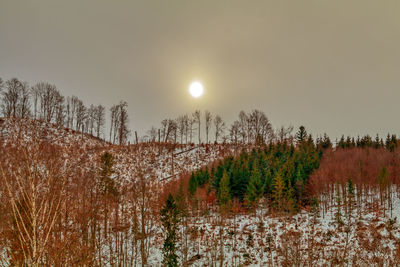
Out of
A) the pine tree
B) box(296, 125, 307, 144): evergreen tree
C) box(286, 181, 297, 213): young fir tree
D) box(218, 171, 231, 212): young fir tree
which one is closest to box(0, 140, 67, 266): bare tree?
box(218, 171, 231, 212): young fir tree

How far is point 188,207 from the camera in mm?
31594

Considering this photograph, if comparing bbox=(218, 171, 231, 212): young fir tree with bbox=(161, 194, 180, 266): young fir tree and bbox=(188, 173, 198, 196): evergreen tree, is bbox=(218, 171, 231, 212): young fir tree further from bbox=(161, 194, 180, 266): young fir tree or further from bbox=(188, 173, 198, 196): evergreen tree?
bbox=(161, 194, 180, 266): young fir tree

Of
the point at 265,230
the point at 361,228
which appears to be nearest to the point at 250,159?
the point at 265,230

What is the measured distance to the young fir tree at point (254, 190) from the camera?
29891 millimetres

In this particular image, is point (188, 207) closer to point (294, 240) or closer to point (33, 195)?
point (294, 240)

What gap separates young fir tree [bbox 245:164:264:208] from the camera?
98.1 ft

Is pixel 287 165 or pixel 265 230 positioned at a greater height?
pixel 287 165

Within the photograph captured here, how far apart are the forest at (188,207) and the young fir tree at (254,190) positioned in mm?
139

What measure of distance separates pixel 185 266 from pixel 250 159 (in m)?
25.4

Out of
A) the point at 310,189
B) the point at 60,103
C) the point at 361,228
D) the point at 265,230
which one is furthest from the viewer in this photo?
the point at 60,103

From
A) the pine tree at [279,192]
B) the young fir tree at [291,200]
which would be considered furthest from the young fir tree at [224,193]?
the young fir tree at [291,200]

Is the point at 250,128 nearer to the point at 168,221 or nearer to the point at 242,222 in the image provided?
the point at 242,222

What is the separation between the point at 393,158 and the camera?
1599 inches

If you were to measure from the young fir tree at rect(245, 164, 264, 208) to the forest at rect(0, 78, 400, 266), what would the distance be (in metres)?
0.14
